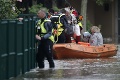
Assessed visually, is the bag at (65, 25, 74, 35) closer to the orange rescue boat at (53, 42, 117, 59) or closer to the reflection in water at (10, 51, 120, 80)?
the orange rescue boat at (53, 42, 117, 59)

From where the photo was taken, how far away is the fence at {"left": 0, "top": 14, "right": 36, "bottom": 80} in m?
13.2

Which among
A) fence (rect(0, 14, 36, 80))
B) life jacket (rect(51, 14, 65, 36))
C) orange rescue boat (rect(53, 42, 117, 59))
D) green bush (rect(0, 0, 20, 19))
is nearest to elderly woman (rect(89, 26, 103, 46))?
orange rescue boat (rect(53, 42, 117, 59))

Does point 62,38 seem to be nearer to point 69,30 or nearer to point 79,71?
point 69,30

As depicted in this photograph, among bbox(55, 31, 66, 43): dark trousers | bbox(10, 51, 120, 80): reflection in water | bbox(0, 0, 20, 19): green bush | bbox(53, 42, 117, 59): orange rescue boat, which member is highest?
bbox(0, 0, 20, 19): green bush

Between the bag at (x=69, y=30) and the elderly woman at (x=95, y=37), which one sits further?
the elderly woman at (x=95, y=37)

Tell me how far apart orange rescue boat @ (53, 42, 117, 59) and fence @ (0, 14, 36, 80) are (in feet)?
11.9

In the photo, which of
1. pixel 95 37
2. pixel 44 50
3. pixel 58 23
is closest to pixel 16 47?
pixel 44 50

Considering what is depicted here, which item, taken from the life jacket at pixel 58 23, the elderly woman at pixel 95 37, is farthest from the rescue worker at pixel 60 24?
the elderly woman at pixel 95 37

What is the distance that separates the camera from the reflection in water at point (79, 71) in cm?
1411

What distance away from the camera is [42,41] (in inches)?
633

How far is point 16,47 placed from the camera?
14.1 metres

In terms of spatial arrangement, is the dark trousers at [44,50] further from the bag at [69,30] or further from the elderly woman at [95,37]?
the elderly woman at [95,37]

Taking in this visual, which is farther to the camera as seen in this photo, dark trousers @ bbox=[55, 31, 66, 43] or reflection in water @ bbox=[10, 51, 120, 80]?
dark trousers @ bbox=[55, 31, 66, 43]

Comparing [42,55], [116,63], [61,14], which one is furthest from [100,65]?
[61,14]
